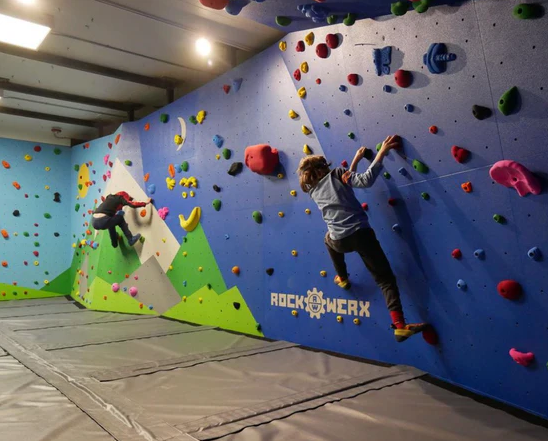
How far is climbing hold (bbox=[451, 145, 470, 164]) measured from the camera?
2441mm

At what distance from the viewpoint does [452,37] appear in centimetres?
247

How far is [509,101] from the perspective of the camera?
7.22 feet

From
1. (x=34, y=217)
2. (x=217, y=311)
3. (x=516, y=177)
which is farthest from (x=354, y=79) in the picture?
(x=34, y=217)

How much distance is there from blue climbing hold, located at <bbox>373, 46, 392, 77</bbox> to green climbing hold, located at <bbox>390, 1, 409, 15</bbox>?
0.20 metres

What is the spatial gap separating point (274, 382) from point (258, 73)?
2544 millimetres

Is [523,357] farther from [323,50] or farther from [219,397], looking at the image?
[323,50]

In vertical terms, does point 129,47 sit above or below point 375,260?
above

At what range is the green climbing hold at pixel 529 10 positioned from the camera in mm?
2069

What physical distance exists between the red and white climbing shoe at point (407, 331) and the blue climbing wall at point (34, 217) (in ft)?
19.8

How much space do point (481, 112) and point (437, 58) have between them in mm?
414

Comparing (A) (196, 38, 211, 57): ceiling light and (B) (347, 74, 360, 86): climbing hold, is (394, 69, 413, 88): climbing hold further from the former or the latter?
(A) (196, 38, 211, 57): ceiling light

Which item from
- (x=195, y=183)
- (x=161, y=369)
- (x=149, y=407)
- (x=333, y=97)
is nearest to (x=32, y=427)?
(x=149, y=407)

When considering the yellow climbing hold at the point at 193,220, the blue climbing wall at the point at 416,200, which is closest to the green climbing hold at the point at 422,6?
the blue climbing wall at the point at 416,200

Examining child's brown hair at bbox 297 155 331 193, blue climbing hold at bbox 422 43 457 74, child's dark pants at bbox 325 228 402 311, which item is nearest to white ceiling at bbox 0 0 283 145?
child's brown hair at bbox 297 155 331 193
